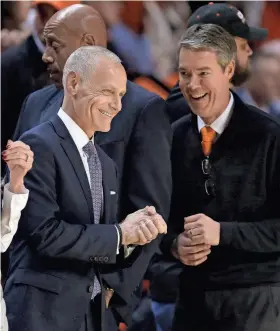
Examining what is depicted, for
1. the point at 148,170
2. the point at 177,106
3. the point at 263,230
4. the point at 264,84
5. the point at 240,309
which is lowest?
the point at 240,309

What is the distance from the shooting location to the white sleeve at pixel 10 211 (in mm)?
2459

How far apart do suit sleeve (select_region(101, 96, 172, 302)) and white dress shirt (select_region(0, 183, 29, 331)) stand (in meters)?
0.53

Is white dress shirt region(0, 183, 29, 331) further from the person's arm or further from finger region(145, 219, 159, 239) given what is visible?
finger region(145, 219, 159, 239)

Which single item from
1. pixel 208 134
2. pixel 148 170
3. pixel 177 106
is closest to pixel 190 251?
pixel 148 170

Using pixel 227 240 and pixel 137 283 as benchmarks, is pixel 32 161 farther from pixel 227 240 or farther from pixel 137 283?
pixel 227 240

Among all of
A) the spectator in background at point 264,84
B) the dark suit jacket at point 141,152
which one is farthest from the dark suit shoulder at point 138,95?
the spectator in background at point 264,84

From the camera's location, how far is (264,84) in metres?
4.14

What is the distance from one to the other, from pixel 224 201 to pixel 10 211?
2.80ft

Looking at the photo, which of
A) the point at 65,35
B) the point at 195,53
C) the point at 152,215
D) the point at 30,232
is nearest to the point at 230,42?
the point at 195,53

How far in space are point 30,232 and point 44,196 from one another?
0.11 m

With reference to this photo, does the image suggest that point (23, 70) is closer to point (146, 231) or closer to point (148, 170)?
point (148, 170)

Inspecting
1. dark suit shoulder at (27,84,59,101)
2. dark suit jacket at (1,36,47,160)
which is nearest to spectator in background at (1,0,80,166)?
dark suit jacket at (1,36,47,160)

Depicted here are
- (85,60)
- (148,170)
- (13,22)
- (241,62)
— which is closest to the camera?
(85,60)

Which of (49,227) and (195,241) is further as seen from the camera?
(195,241)
